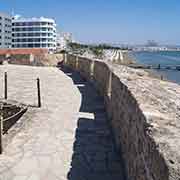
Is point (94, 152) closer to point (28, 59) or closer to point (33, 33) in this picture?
point (28, 59)

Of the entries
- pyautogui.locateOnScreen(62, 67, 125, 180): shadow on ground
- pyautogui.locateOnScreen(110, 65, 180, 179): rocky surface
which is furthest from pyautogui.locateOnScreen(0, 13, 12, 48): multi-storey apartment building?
pyautogui.locateOnScreen(110, 65, 180, 179): rocky surface

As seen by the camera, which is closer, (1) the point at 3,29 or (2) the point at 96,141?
(2) the point at 96,141

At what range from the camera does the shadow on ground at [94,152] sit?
4.66 m

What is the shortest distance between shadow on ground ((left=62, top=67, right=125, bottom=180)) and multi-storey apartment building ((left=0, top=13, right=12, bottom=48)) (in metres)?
100

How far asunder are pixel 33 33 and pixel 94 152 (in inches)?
4436

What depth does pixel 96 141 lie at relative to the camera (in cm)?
618

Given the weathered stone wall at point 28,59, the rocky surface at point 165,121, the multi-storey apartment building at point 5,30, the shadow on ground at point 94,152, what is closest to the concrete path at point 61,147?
the shadow on ground at point 94,152

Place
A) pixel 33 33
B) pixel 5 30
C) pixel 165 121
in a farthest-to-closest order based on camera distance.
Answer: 1. pixel 33 33
2. pixel 5 30
3. pixel 165 121

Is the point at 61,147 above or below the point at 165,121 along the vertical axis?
below

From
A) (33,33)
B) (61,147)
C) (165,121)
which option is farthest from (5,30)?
(165,121)

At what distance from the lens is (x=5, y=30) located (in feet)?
351

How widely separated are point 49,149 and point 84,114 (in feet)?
9.62

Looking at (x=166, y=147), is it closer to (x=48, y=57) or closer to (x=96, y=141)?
(x=96, y=141)

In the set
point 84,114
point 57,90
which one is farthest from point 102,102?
point 57,90
